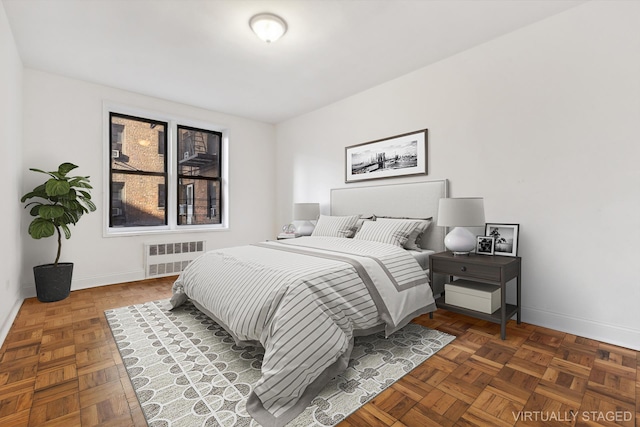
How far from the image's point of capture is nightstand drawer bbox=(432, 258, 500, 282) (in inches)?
92.1

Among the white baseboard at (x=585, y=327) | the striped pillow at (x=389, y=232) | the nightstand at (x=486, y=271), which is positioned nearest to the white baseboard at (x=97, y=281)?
the striped pillow at (x=389, y=232)

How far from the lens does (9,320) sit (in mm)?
2564

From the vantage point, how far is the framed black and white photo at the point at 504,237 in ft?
8.57

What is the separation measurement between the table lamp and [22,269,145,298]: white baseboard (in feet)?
13.2

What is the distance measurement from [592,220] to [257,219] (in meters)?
4.51

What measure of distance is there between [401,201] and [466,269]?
119 cm

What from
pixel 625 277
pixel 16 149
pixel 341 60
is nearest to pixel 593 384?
pixel 625 277

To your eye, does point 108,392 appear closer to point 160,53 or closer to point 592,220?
point 160,53

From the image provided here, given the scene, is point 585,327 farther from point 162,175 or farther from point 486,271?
point 162,175

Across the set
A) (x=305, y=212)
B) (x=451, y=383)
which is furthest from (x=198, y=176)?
(x=451, y=383)

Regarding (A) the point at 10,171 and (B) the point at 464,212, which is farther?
(A) the point at 10,171

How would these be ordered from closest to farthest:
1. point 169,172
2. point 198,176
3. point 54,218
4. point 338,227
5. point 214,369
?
1. point 214,369
2. point 54,218
3. point 338,227
4. point 169,172
5. point 198,176

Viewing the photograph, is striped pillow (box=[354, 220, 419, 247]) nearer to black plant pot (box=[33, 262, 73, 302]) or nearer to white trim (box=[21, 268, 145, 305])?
white trim (box=[21, 268, 145, 305])

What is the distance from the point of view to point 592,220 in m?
2.32
